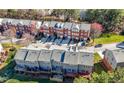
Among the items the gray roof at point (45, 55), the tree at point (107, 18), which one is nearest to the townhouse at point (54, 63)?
the gray roof at point (45, 55)

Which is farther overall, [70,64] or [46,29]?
[46,29]

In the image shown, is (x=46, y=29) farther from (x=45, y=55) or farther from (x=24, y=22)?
(x=45, y=55)

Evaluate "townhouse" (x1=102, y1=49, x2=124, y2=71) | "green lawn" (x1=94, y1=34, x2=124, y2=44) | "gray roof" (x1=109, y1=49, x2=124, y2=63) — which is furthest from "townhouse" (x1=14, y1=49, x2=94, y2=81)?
"gray roof" (x1=109, y1=49, x2=124, y2=63)

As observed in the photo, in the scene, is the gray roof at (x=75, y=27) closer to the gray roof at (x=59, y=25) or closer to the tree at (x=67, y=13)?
the tree at (x=67, y=13)

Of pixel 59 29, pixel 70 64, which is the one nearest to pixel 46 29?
pixel 59 29

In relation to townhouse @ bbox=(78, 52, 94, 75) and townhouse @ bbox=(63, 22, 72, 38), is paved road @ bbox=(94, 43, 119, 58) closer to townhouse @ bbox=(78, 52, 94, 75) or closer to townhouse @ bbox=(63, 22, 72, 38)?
townhouse @ bbox=(78, 52, 94, 75)
